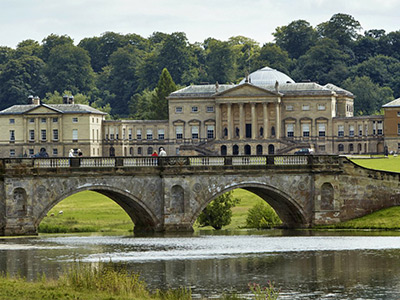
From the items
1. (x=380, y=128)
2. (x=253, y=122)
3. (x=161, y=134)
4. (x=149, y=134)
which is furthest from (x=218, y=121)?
(x=380, y=128)

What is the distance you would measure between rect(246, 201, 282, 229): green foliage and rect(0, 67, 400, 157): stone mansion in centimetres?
9275

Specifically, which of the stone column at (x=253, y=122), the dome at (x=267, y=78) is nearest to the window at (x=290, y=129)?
the stone column at (x=253, y=122)

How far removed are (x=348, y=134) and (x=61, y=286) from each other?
135 metres

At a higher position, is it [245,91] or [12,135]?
[245,91]

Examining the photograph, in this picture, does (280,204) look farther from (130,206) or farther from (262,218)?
(130,206)

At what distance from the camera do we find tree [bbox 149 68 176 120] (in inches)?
7441

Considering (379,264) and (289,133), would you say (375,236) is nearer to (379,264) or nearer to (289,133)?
(379,264)

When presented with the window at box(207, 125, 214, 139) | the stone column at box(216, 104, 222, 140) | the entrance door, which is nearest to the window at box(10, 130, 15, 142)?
the window at box(207, 125, 214, 139)

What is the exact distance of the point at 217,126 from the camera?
174 m

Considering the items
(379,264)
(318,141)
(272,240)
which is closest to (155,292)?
(379,264)

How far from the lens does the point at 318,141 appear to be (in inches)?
6762

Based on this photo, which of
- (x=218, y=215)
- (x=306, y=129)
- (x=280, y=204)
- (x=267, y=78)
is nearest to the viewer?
(x=280, y=204)

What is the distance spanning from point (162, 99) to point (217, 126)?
18959 millimetres

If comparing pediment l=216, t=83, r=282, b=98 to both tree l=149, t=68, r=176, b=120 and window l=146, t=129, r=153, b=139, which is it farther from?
tree l=149, t=68, r=176, b=120
